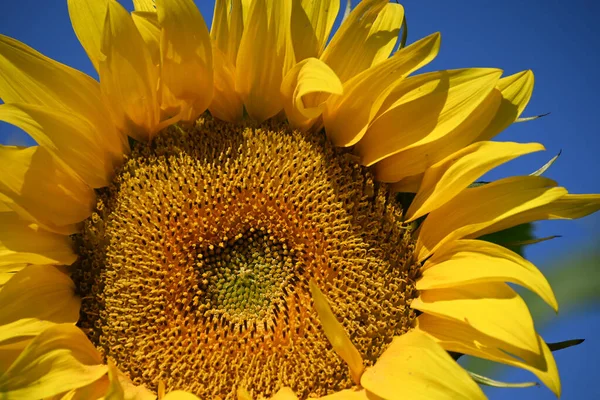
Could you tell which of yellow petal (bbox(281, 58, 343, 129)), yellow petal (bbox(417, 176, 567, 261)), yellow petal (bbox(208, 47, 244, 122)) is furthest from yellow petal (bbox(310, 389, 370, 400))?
yellow petal (bbox(208, 47, 244, 122))

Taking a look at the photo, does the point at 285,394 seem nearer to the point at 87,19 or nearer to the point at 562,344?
the point at 562,344

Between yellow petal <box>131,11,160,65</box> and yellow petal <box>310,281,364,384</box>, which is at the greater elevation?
yellow petal <box>131,11,160,65</box>

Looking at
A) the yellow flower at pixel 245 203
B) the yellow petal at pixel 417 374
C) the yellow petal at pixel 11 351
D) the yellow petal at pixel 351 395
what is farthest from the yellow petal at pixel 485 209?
the yellow petal at pixel 11 351

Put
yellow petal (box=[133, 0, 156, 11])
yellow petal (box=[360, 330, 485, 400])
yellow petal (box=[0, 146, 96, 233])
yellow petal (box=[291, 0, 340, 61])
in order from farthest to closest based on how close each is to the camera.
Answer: yellow petal (box=[133, 0, 156, 11]) < yellow petal (box=[291, 0, 340, 61]) < yellow petal (box=[0, 146, 96, 233]) < yellow petal (box=[360, 330, 485, 400])

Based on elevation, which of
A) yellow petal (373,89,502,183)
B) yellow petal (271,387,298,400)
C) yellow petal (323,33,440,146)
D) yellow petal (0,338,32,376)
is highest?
yellow petal (323,33,440,146)

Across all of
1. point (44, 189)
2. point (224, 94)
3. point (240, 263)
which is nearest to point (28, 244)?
point (44, 189)

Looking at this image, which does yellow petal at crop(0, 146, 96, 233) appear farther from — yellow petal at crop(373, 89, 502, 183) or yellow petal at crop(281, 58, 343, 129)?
yellow petal at crop(373, 89, 502, 183)
